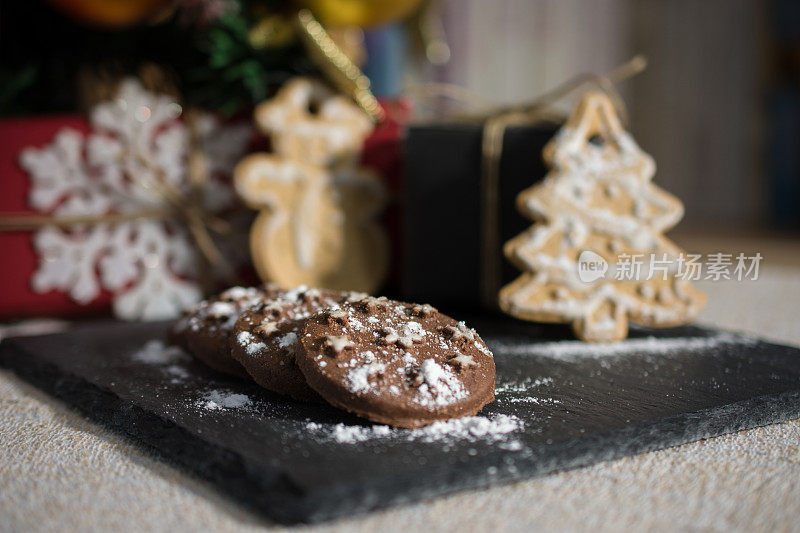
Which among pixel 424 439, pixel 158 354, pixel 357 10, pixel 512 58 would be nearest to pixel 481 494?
pixel 424 439

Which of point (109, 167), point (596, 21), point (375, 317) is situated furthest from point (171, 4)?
point (596, 21)

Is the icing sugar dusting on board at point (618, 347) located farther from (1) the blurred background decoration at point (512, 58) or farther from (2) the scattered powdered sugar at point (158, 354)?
(1) the blurred background decoration at point (512, 58)

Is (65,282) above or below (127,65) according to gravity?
below

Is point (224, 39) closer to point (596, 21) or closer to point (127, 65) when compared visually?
point (127, 65)

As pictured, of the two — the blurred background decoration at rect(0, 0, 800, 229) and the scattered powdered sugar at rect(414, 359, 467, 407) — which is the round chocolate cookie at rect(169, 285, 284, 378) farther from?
the blurred background decoration at rect(0, 0, 800, 229)

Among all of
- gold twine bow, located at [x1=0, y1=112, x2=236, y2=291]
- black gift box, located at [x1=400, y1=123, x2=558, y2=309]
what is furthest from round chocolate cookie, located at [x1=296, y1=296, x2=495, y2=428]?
gold twine bow, located at [x1=0, y1=112, x2=236, y2=291]

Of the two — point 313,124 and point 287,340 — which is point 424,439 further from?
point 313,124

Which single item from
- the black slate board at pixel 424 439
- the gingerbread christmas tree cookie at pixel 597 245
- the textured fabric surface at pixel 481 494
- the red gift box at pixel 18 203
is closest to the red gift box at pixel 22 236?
the red gift box at pixel 18 203
